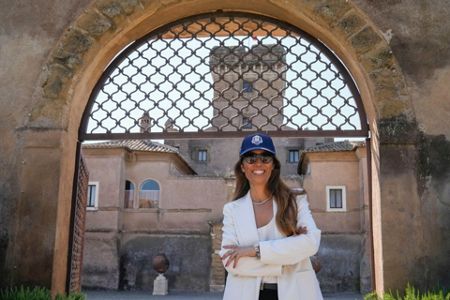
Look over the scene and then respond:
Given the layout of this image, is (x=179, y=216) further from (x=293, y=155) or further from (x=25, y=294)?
(x=25, y=294)

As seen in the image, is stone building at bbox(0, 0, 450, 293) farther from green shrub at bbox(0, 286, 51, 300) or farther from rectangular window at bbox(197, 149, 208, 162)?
rectangular window at bbox(197, 149, 208, 162)

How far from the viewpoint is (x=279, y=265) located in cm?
253

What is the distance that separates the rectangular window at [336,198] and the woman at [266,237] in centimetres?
2281

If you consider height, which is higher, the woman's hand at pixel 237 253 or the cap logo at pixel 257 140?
the cap logo at pixel 257 140

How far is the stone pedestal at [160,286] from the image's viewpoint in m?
22.9

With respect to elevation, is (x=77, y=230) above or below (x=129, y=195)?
below

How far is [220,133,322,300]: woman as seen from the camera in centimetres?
252

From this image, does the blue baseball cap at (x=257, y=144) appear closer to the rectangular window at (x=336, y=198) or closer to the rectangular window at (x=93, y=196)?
the rectangular window at (x=336, y=198)

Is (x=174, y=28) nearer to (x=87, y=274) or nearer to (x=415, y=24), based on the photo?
(x=415, y=24)

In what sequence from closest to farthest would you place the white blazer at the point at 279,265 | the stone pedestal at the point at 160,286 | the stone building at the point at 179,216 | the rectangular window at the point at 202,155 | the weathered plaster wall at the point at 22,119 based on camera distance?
1. the white blazer at the point at 279,265
2. the weathered plaster wall at the point at 22,119
3. the stone pedestal at the point at 160,286
4. the stone building at the point at 179,216
5. the rectangular window at the point at 202,155

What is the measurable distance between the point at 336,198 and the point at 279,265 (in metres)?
23.1

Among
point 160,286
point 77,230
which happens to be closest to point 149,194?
point 160,286

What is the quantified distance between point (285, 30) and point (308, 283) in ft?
10.8

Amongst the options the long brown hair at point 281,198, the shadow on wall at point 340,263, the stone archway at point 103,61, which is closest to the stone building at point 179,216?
the shadow on wall at point 340,263
